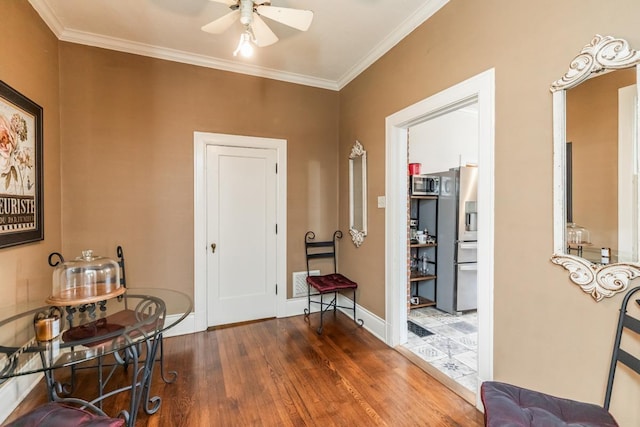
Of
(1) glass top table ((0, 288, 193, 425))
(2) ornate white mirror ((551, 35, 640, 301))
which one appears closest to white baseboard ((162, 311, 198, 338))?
(1) glass top table ((0, 288, 193, 425))

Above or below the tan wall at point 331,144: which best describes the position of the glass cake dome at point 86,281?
below

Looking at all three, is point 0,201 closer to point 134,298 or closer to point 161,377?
point 134,298

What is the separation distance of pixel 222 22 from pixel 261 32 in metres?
0.26

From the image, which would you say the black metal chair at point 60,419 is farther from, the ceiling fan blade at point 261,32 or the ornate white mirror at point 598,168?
the ceiling fan blade at point 261,32

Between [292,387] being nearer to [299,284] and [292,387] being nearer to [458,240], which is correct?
[299,284]

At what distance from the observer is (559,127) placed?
4.80 ft

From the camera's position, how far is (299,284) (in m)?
3.54

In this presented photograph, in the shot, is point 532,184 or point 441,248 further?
point 441,248

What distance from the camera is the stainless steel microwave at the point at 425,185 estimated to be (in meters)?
3.52

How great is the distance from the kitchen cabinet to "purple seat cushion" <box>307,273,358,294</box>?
0.90 meters

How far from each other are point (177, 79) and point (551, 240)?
3.43m

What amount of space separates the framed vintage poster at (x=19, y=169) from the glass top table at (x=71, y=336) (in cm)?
55

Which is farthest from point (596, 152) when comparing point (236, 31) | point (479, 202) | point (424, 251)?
point (236, 31)

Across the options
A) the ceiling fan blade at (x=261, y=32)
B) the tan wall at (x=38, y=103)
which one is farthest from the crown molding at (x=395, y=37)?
the tan wall at (x=38, y=103)
